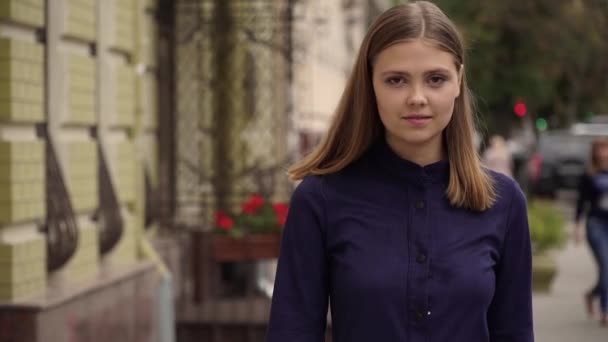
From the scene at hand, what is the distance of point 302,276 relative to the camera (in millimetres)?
2812

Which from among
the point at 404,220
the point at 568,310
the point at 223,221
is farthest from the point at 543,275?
the point at 404,220

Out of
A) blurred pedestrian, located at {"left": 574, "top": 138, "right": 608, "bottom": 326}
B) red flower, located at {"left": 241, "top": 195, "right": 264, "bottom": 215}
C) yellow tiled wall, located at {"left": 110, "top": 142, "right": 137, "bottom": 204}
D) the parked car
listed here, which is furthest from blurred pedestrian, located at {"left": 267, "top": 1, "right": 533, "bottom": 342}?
the parked car

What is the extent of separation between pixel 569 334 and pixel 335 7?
60.2ft

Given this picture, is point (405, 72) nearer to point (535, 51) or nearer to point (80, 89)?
point (80, 89)

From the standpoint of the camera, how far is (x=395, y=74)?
278cm

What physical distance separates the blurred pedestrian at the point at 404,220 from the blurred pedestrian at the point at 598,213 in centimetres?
922

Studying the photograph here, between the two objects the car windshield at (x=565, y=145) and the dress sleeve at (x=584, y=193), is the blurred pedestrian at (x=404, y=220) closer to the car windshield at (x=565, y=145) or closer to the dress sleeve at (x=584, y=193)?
the dress sleeve at (x=584, y=193)

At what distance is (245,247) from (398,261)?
7.60 m

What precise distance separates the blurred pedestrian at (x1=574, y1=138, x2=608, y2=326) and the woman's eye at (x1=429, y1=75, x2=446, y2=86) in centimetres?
937

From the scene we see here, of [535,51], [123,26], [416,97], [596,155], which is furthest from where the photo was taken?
[535,51]

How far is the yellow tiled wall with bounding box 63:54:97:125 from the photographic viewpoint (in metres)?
7.12

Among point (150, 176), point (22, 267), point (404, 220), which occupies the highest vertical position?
point (404, 220)

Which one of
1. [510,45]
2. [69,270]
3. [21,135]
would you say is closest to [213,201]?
[69,270]

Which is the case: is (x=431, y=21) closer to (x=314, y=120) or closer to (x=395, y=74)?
(x=395, y=74)
